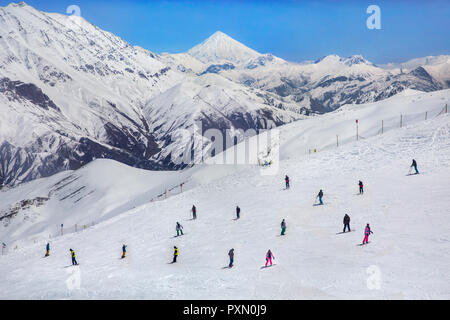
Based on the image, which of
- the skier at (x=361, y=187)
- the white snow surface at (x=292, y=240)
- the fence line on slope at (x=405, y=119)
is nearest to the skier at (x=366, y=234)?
the white snow surface at (x=292, y=240)

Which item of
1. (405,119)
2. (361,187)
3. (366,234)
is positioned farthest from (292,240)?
(405,119)

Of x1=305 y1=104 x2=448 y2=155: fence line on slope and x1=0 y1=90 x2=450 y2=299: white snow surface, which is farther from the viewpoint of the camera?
x1=305 y1=104 x2=448 y2=155: fence line on slope

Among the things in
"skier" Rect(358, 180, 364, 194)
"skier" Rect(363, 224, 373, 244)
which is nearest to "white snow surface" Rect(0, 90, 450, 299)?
"skier" Rect(363, 224, 373, 244)

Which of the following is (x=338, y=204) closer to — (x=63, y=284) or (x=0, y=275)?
Answer: (x=63, y=284)

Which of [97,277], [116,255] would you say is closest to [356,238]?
[97,277]

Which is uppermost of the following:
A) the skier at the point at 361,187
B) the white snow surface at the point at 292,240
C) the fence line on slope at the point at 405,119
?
the fence line on slope at the point at 405,119

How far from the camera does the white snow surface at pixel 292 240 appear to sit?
22.0m

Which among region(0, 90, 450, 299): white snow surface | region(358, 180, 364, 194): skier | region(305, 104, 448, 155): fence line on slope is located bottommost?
region(0, 90, 450, 299): white snow surface

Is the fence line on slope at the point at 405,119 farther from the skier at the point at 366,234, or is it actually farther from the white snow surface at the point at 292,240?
the skier at the point at 366,234

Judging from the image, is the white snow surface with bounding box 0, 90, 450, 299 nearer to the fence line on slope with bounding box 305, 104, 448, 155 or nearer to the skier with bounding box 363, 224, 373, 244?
the skier with bounding box 363, 224, 373, 244

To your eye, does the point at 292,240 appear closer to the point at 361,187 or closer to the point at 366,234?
the point at 366,234

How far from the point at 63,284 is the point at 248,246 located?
14099 mm

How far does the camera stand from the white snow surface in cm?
2202

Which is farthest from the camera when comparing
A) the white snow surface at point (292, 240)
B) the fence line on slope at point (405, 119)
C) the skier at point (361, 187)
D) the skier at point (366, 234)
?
the fence line on slope at point (405, 119)
